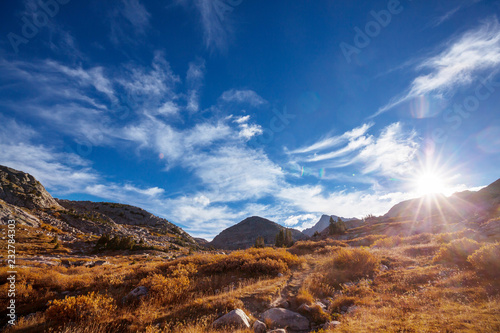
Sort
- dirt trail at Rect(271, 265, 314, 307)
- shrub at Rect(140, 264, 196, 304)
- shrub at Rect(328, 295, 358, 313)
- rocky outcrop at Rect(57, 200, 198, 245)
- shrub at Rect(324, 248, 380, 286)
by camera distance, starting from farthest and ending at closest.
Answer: rocky outcrop at Rect(57, 200, 198, 245) → shrub at Rect(324, 248, 380, 286) → shrub at Rect(140, 264, 196, 304) → dirt trail at Rect(271, 265, 314, 307) → shrub at Rect(328, 295, 358, 313)

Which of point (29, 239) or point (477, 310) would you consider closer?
point (477, 310)

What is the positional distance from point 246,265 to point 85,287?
11294 millimetres

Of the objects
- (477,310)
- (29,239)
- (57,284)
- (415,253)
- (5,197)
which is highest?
(5,197)

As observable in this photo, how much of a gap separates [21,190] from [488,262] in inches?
4789

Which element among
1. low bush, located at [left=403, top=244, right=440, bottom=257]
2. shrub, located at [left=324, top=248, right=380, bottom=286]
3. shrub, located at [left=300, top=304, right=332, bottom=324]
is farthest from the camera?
low bush, located at [left=403, top=244, right=440, bottom=257]

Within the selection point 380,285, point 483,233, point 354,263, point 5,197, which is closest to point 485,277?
point 380,285

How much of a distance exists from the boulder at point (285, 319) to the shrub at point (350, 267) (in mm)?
5652

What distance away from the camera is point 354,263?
Answer: 15.6m

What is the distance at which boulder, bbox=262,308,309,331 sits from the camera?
7.86 meters

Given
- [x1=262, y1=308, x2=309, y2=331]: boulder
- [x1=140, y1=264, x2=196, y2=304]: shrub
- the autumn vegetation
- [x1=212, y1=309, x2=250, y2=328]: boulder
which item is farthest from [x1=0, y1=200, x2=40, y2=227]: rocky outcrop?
[x1=262, y1=308, x2=309, y2=331]: boulder

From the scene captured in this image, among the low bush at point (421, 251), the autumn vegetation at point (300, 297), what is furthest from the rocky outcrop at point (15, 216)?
the low bush at point (421, 251)

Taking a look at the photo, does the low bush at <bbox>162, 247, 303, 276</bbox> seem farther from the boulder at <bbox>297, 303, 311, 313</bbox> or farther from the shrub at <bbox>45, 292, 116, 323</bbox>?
the shrub at <bbox>45, 292, 116, 323</bbox>

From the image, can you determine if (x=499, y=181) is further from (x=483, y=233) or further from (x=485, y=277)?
(x=485, y=277)

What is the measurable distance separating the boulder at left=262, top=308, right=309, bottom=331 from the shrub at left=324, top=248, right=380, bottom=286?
5.65 m
